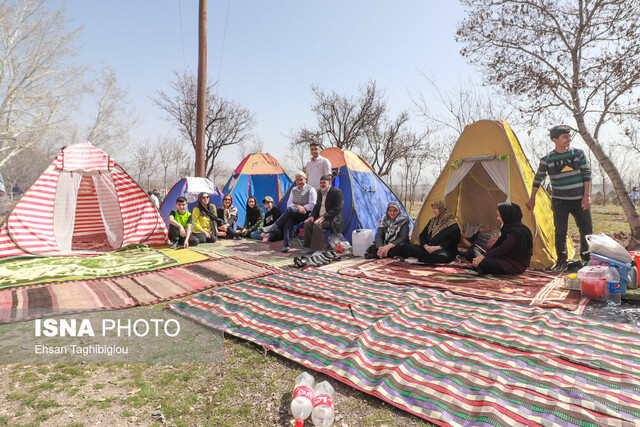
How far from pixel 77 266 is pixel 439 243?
5.08 m

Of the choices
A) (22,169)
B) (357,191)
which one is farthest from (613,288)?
(22,169)

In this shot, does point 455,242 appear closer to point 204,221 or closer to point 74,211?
point 204,221

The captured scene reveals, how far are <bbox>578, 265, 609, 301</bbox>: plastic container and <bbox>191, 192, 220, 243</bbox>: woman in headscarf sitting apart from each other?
6128mm

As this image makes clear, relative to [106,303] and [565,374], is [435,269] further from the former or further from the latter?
[106,303]

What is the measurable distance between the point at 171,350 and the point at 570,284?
4.00 meters

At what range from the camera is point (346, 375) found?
207 cm

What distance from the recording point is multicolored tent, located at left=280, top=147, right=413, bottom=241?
6.79 m

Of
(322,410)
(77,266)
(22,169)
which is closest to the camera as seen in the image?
(322,410)

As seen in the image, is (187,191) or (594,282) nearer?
(594,282)

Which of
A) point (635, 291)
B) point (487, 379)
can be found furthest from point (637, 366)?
point (635, 291)

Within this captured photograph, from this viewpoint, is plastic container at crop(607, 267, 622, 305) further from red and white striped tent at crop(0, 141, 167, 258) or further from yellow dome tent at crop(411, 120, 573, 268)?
red and white striped tent at crop(0, 141, 167, 258)

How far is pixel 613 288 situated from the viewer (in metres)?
3.27

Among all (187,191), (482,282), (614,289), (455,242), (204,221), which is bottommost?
(482,282)

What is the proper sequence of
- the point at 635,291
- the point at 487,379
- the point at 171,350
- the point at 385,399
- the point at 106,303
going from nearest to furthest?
the point at 385,399, the point at 487,379, the point at 171,350, the point at 106,303, the point at 635,291
